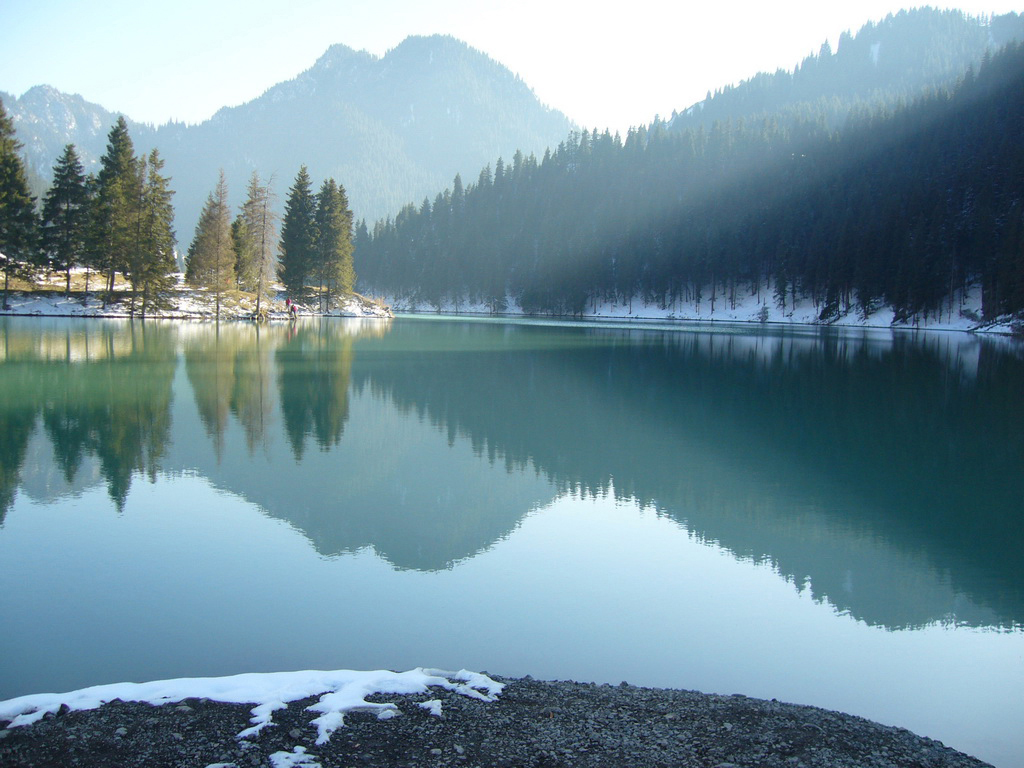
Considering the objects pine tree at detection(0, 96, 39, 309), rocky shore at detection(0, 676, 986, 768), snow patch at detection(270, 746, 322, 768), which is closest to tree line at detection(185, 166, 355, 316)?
pine tree at detection(0, 96, 39, 309)

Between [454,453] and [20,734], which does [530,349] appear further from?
[20,734]

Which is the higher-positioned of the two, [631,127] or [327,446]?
[631,127]

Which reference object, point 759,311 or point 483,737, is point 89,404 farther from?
point 759,311

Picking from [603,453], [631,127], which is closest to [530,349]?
[603,453]

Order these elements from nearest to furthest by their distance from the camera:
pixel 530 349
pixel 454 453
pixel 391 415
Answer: pixel 454 453 < pixel 391 415 < pixel 530 349

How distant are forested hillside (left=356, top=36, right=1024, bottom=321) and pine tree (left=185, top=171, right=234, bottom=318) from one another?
66506mm

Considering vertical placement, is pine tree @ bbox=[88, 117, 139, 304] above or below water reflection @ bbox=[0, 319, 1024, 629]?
above

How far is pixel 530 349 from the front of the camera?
42.3m

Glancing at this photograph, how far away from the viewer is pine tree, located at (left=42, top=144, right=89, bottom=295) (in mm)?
55656

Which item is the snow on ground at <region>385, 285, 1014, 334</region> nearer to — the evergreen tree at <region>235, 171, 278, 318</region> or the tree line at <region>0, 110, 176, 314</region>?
the evergreen tree at <region>235, 171, 278, 318</region>

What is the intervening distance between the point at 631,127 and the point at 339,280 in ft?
278

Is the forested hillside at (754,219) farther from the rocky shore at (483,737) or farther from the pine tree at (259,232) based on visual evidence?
the rocky shore at (483,737)

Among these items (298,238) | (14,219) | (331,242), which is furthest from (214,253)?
(331,242)

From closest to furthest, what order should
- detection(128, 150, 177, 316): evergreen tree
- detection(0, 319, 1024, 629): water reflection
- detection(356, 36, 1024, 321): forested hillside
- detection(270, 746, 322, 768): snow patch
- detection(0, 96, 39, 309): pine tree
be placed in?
detection(270, 746, 322, 768): snow patch < detection(0, 319, 1024, 629): water reflection < detection(0, 96, 39, 309): pine tree < detection(128, 150, 177, 316): evergreen tree < detection(356, 36, 1024, 321): forested hillside
